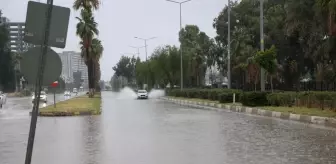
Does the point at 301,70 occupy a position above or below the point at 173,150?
above

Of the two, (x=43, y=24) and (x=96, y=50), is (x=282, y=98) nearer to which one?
(x=43, y=24)

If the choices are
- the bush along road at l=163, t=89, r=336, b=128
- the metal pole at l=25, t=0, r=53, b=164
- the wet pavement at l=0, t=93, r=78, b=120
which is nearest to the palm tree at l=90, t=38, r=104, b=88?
the wet pavement at l=0, t=93, r=78, b=120

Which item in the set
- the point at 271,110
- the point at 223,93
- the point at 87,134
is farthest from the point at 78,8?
the point at 87,134

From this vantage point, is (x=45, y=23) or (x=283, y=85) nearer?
(x=45, y=23)

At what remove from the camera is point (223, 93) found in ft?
118

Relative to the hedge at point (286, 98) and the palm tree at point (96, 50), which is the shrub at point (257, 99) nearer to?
the hedge at point (286, 98)

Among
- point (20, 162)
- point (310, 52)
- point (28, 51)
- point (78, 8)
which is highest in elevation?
point (78, 8)

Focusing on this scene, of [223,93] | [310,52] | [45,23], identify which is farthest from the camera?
[310,52]

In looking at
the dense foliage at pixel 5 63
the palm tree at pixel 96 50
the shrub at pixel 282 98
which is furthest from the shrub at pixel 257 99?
the dense foliage at pixel 5 63

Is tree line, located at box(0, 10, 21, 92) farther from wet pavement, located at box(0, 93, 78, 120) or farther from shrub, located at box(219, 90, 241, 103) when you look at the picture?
shrub, located at box(219, 90, 241, 103)

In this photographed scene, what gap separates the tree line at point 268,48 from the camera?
33.5 meters

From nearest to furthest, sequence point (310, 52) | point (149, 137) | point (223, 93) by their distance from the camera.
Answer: point (149, 137), point (223, 93), point (310, 52)

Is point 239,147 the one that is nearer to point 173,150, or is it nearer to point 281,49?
point 173,150

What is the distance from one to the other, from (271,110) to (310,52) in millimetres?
17973
